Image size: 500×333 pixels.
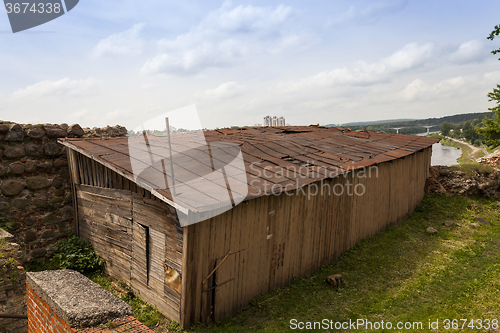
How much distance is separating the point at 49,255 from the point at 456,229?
44.8ft

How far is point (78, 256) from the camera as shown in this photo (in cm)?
839

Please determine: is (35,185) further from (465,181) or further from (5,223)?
(465,181)

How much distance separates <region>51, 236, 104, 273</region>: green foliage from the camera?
8167 millimetres

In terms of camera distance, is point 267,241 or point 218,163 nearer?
point 267,241

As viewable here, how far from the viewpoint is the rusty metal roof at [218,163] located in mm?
5738

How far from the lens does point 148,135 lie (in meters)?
10.1

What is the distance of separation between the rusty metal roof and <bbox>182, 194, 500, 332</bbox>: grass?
8.18 feet

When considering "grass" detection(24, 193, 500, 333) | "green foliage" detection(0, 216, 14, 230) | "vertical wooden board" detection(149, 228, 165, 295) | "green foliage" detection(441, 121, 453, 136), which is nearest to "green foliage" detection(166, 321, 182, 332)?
"grass" detection(24, 193, 500, 333)

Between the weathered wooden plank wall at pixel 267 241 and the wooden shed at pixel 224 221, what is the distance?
2 cm

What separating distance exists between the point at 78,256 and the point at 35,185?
242 cm

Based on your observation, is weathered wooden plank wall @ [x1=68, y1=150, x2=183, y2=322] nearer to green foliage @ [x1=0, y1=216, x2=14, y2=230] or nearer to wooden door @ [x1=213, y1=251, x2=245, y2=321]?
wooden door @ [x1=213, y1=251, x2=245, y2=321]

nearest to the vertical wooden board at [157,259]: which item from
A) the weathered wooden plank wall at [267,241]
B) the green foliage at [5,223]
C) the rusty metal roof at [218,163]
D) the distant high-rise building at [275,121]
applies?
the weathered wooden plank wall at [267,241]

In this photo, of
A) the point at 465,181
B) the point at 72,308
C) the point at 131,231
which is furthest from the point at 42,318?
the point at 465,181

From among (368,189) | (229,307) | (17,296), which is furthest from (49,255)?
(368,189)
